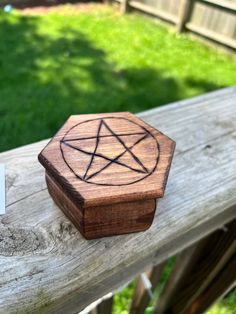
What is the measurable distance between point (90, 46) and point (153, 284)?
354cm

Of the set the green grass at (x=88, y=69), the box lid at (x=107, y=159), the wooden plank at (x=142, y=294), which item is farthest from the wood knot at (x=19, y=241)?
the green grass at (x=88, y=69)

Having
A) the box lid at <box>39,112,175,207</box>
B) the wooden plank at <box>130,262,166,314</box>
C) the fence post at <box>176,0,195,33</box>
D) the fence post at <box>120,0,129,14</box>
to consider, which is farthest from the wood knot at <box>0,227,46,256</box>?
the fence post at <box>120,0,129,14</box>

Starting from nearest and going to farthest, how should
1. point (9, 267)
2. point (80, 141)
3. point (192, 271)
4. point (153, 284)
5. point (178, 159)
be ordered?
point (9, 267)
point (80, 141)
point (178, 159)
point (192, 271)
point (153, 284)

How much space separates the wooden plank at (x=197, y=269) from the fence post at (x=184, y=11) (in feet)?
13.8

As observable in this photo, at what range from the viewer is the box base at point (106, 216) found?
2.07 feet

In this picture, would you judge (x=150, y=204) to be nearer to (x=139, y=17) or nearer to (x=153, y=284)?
(x=153, y=284)

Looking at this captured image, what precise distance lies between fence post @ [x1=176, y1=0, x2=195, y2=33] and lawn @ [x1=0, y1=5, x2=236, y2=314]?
0.17 m

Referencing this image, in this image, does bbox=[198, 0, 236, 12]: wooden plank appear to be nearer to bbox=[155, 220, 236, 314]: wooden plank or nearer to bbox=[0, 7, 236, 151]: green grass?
bbox=[0, 7, 236, 151]: green grass

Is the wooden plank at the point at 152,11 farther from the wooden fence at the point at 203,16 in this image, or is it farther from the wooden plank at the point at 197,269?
the wooden plank at the point at 197,269

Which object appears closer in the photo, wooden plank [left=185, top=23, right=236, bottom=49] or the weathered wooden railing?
the weathered wooden railing

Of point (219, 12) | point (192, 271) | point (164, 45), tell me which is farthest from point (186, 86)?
point (192, 271)

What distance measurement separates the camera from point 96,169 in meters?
0.65

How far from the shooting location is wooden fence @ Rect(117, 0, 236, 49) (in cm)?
450

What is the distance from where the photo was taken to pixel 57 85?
356 centimetres
